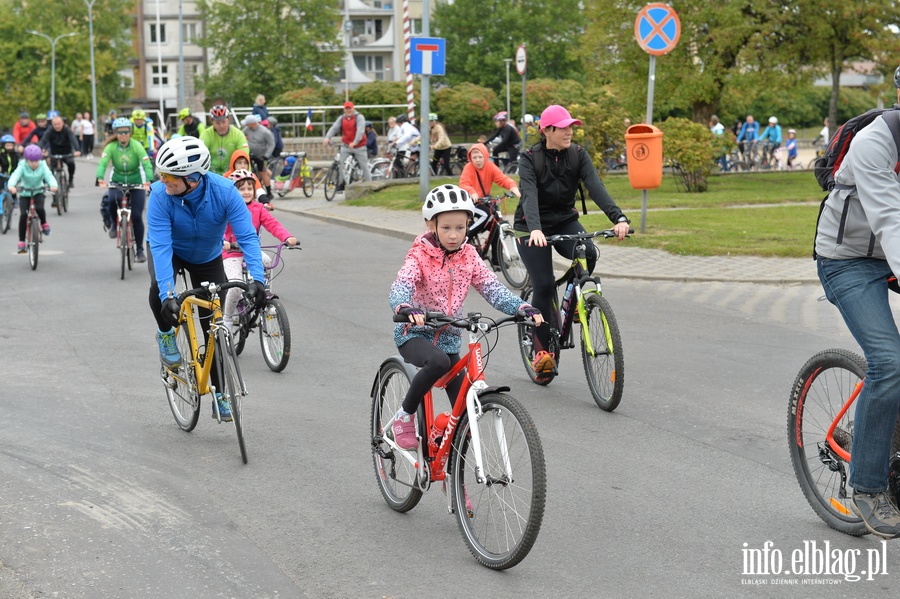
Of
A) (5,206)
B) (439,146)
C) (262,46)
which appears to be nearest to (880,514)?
(5,206)

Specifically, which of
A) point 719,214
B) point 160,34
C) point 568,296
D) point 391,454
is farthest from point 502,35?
point 391,454

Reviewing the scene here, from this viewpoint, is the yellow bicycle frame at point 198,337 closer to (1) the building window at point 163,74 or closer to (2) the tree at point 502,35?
(2) the tree at point 502,35

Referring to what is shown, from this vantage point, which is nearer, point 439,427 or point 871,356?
point 871,356

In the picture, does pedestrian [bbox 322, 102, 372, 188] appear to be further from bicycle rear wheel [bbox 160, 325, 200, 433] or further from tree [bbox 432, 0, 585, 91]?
tree [bbox 432, 0, 585, 91]

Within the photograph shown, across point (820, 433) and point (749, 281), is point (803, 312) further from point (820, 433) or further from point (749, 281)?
point (820, 433)

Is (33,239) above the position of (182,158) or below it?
below

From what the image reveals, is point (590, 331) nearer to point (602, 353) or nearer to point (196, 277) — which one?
point (602, 353)

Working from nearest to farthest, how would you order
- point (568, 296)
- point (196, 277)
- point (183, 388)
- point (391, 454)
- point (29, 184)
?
point (391, 454), point (183, 388), point (196, 277), point (568, 296), point (29, 184)

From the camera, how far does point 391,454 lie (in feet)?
19.8

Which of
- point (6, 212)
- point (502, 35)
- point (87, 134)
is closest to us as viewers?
point (6, 212)

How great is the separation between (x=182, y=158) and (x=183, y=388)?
1.51m

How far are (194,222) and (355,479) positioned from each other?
6.56ft

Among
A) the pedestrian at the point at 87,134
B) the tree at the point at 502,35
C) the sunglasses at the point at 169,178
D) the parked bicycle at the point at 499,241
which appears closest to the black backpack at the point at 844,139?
the sunglasses at the point at 169,178

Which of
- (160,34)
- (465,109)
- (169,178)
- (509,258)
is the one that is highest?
(160,34)
